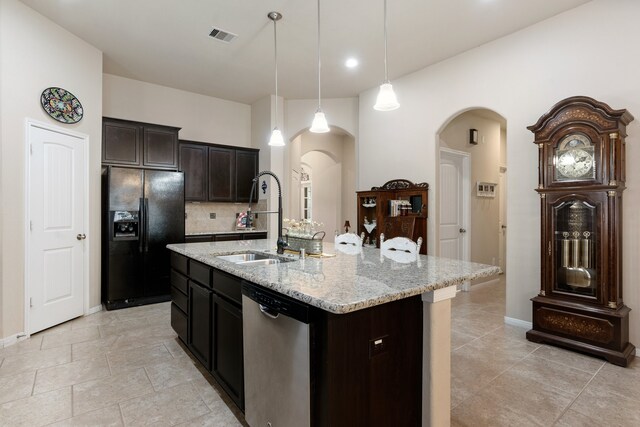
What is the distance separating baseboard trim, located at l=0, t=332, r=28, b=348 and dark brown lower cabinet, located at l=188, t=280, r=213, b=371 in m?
1.80

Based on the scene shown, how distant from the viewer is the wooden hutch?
4523 millimetres

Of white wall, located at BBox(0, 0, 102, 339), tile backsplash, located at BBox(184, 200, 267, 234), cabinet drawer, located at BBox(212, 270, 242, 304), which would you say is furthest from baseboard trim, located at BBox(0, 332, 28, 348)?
tile backsplash, located at BBox(184, 200, 267, 234)

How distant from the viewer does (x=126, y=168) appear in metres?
4.30

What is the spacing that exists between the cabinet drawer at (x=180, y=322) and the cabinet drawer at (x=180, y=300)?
52 mm

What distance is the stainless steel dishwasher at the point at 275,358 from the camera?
4.66 ft

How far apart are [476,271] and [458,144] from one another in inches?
155

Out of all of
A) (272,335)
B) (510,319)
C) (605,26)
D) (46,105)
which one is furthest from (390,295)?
(46,105)

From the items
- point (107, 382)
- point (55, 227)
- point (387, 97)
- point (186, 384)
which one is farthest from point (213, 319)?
point (55, 227)

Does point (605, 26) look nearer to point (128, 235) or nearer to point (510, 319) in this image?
point (510, 319)

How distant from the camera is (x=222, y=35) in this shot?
12.3 ft

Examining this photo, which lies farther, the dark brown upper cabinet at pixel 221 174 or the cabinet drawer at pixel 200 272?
the dark brown upper cabinet at pixel 221 174

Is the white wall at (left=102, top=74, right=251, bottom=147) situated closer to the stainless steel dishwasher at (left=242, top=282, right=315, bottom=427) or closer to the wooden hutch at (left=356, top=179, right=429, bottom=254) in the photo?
the wooden hutch at (left=356, top=179, right=429, bottom=254)

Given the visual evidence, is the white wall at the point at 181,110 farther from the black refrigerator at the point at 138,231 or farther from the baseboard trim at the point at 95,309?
the baseboard trim at the point at 95,309

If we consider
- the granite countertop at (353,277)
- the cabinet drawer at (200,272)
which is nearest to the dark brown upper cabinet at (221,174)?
the cabinet drawer at (200,272)
